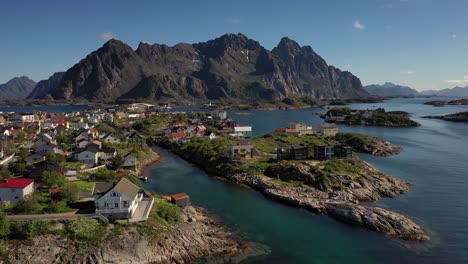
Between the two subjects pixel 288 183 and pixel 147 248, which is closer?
pixel 147 248

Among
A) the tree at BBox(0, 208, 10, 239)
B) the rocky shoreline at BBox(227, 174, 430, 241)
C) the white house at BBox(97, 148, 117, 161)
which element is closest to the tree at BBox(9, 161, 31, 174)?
the white house at BBox(97, 148, 117, 161)

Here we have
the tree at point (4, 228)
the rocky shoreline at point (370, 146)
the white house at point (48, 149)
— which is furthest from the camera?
the rocky shoreline at point (370, 146)

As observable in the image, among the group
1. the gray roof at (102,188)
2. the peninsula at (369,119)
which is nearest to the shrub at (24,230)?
the gray roof at (102,188)

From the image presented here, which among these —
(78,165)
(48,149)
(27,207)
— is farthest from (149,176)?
(27,207)

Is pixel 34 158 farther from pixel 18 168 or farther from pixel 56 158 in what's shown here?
pixel 18 168

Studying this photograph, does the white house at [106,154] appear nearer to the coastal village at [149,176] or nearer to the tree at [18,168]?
the coastal village at [149,176]

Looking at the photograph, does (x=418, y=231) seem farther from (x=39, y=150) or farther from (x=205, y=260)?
(x=39, y=150)
